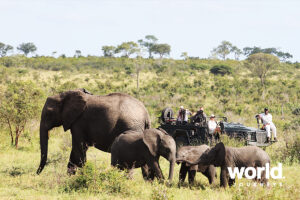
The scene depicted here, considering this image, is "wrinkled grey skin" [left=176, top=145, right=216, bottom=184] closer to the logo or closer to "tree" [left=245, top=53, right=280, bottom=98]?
the logo

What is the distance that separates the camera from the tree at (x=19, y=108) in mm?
15445

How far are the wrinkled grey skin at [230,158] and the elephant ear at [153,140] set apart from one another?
1.13 metres

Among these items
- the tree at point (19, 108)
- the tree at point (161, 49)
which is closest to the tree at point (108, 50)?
the tree at point (161, 49)

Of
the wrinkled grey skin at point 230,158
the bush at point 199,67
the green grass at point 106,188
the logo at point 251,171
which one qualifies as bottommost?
the green grass at point 106,188

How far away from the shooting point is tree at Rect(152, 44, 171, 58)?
76625 mm

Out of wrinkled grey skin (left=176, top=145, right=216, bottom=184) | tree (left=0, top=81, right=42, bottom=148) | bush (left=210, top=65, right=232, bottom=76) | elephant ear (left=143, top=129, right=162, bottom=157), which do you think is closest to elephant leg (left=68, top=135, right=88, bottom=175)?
elephant ear (left=143, top=129, right=162, bottom=157)

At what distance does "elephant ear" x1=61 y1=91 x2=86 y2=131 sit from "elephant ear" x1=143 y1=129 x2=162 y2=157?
7.38 ft

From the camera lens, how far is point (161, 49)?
76688 millimetres

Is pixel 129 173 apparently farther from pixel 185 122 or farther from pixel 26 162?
pixel 185 122

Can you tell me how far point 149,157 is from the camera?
8.82m

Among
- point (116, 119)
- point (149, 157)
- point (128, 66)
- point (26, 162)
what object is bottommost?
point (26, 162)

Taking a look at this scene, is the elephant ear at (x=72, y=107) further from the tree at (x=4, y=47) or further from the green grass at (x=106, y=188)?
the tree at (x=4, y=47)

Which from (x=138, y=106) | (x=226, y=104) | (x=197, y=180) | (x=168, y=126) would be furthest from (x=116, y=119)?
(x=226, y=104)

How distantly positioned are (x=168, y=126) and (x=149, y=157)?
20.6 ft
